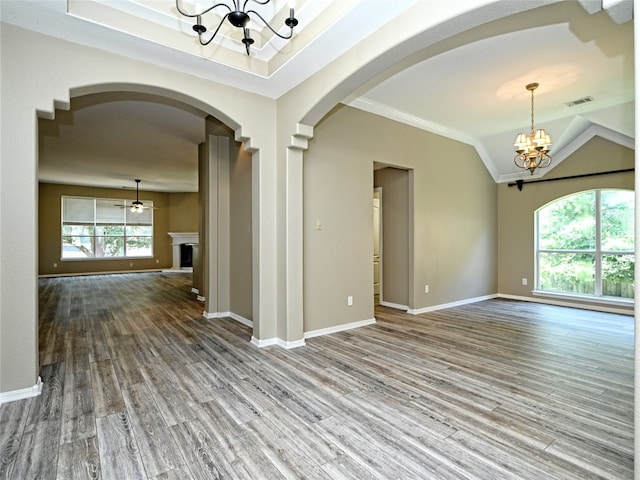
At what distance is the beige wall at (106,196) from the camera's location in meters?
10.5

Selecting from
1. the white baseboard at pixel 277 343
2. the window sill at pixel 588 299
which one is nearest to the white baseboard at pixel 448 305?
the window sill at pixel 588 299

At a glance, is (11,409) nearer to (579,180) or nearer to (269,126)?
(269,126)

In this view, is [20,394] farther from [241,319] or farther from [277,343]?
[241,319]

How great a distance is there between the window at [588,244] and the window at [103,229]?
1270 cm

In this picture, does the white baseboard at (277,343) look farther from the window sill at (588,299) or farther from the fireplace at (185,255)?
the fireplace at (185,255)

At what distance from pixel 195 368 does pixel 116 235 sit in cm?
1083

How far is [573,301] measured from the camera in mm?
5945

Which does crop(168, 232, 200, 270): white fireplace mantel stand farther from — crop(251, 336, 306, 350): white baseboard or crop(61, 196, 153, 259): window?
crop(251, 336, 306, 350): white baseboard

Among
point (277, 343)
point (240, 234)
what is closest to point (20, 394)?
point (277, 343)

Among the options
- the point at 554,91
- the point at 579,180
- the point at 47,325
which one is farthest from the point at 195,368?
the point at 579,180

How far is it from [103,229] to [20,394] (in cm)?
1070

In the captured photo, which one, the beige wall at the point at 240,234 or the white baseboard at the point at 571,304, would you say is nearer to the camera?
the beige wall at the point at 240,234

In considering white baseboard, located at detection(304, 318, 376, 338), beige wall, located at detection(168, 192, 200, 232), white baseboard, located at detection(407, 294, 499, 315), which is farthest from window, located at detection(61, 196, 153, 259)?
white baseboard, located at detection(407, 294, 499, 315)

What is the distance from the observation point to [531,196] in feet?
21.4
